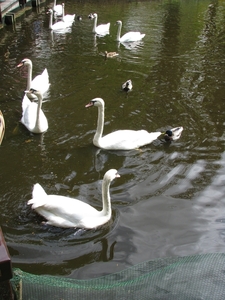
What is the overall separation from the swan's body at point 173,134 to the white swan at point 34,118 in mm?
2589

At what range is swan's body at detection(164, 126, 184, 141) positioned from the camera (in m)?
7.30

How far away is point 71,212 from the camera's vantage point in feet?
16.3

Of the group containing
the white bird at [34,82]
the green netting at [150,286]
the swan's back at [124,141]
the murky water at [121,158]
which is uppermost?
the green netting at [150,286]

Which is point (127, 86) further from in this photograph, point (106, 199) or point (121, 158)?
point (106, 199)

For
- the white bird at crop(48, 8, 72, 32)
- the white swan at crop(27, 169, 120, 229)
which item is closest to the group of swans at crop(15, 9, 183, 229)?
the white swan at crop(27, 169, 120, 229)

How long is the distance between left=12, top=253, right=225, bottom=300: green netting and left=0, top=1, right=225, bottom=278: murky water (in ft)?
4.07

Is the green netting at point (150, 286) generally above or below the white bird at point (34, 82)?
above

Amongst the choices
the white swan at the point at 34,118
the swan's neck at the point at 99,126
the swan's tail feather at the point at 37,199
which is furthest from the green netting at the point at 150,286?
the white swan at the point at 34,118

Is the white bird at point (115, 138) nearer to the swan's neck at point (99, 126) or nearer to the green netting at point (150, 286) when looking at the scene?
the swan's neck at point (99, 126)

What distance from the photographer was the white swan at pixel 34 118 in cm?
766

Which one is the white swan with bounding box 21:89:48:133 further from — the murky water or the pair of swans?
the pair of swans

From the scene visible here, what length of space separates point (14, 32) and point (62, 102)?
9593mm

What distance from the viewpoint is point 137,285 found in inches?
127

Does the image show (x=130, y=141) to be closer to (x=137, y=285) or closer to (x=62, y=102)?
(x=62, y=102)
